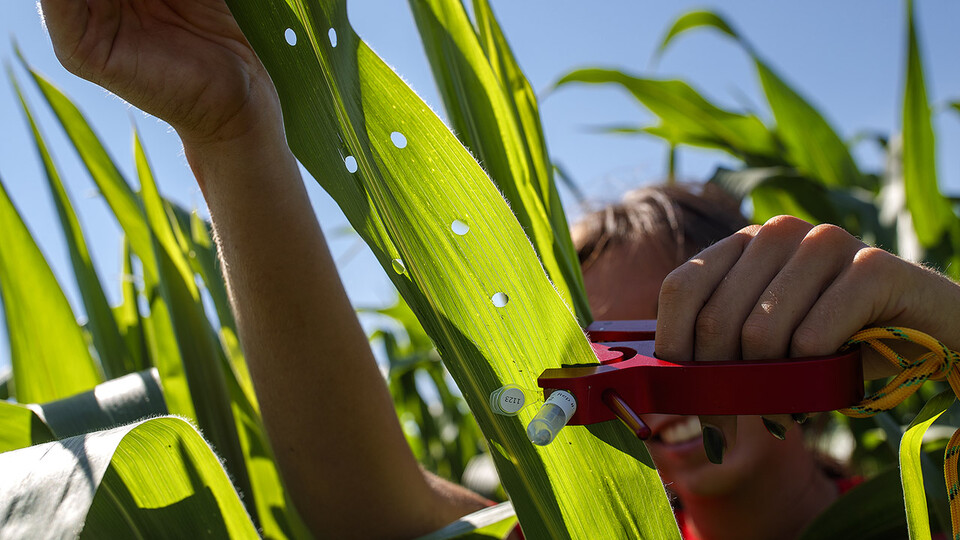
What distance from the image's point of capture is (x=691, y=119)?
1195 millimetres

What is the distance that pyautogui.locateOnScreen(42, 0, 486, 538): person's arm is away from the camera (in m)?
0.46

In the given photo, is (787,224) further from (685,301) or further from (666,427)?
(666,427)

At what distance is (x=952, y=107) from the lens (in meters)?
1.09

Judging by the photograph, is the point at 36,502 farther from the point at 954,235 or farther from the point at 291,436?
the point at 954,235

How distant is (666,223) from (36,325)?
900 millimetres

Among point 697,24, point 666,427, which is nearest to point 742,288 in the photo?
point 666,427

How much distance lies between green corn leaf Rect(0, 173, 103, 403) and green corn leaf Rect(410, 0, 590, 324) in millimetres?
493

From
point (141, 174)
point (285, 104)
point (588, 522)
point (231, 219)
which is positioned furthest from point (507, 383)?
point (141, 174)

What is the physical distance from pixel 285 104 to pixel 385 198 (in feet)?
0.25

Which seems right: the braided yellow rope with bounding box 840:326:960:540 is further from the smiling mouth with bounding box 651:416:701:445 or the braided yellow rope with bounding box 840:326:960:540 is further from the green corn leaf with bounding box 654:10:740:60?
the green corn leaf with bounding box 654:10:740:60

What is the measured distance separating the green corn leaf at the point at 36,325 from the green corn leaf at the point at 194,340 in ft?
0.53

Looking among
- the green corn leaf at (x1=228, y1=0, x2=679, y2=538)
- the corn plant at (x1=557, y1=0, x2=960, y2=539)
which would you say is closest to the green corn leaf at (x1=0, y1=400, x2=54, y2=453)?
the green corn leaf at (x1=228, y1=0, x2=679, y2=538)

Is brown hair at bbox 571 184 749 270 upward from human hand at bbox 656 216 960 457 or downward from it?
downward

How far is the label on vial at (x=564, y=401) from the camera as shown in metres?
0.31
